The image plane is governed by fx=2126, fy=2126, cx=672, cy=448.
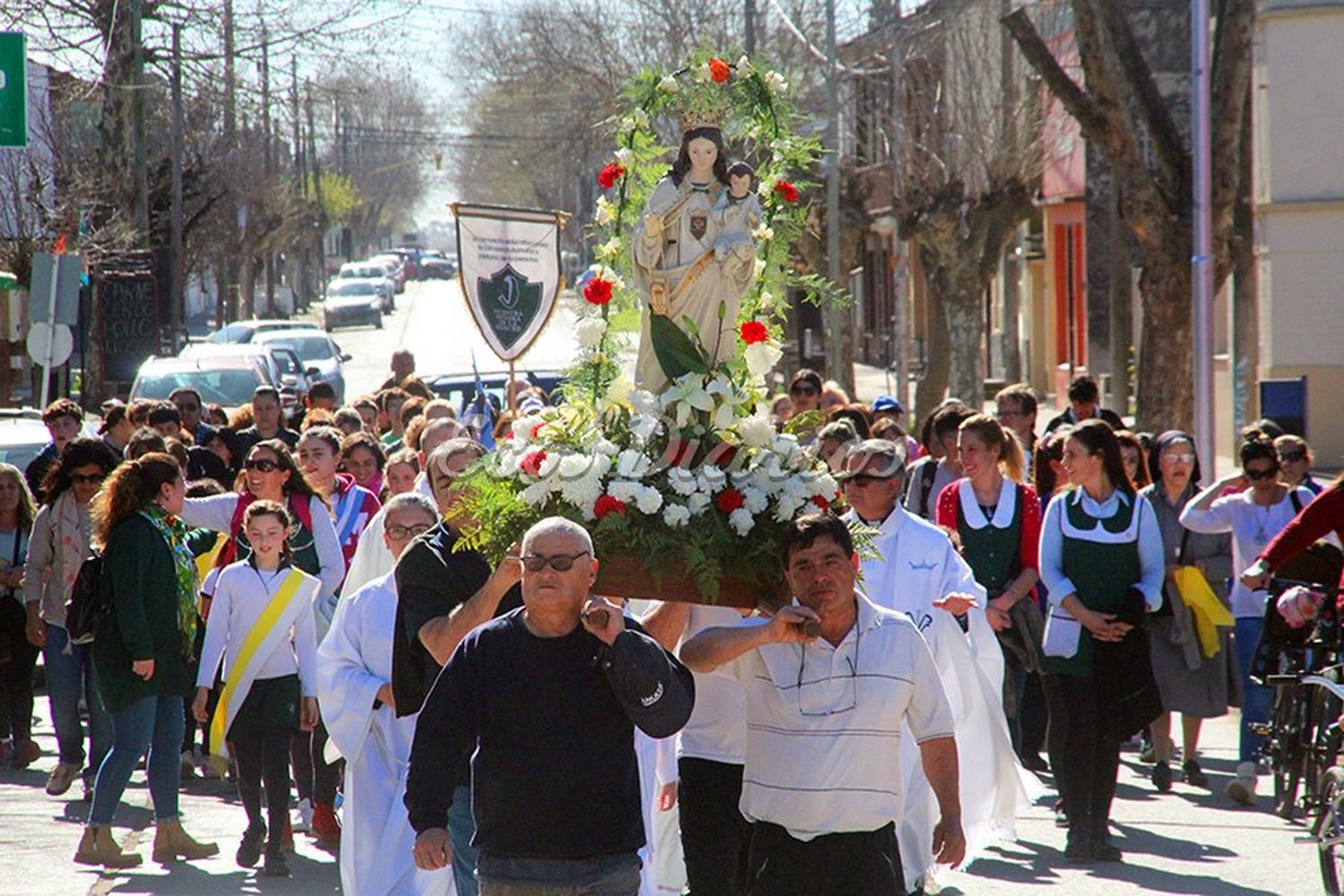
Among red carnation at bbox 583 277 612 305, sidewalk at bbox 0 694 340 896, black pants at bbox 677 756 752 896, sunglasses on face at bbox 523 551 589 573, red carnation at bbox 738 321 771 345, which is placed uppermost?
red carnation at bbox 583 277 612 305

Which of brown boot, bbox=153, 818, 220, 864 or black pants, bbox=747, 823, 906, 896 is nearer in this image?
black pants, bbox=747, 823, 906, 896

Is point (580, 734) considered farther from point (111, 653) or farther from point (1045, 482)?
point (1045, 482)

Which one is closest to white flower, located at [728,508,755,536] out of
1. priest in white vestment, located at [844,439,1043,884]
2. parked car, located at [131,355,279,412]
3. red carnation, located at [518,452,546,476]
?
red carnation, located at [518,452,546,476]

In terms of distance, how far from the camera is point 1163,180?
18688 mm

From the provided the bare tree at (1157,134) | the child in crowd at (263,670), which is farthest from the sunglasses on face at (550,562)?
the bare tree at (1157,134)

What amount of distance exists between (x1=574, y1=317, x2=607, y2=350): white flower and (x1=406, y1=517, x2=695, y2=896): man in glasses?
6.93ft

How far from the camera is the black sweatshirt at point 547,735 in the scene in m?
5.34

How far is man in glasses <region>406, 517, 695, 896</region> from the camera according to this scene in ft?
17.5

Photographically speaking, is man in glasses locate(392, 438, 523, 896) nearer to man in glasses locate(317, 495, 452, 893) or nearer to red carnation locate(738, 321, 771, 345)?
man in glasses locate(317, 495, 452, 893)

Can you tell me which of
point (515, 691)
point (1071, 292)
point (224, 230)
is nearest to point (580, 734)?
point (515, 691)

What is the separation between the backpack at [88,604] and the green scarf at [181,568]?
326 millimetres

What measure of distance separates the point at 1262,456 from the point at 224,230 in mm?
49234

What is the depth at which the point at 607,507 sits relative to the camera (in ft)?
21.6

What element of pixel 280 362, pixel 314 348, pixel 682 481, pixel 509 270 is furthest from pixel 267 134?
pixel 682 481
